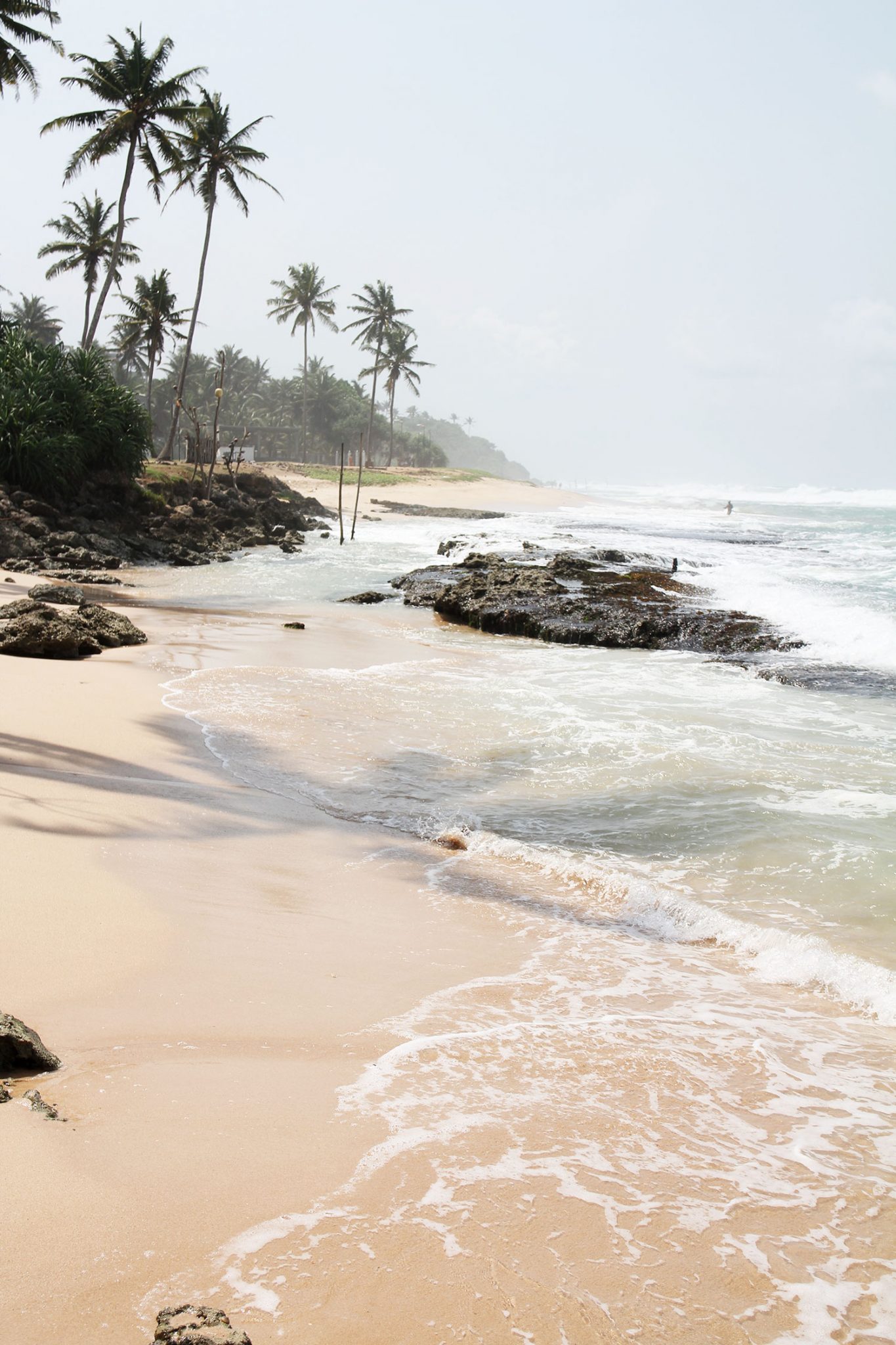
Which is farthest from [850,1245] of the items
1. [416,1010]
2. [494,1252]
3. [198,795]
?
[198,795]

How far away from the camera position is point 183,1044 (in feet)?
9.52

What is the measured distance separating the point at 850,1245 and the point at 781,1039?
1.16 m

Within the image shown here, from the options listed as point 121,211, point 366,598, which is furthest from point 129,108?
point 366,598

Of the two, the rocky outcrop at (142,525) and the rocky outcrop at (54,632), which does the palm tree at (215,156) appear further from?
the rocky outcrop at (54,632)

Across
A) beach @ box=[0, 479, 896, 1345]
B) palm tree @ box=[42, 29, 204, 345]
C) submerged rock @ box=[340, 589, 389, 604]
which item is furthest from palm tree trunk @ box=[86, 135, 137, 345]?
beach @ box=[0, 479, 896, 1345]

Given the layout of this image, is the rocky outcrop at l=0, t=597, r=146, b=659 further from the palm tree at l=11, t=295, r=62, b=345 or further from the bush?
the palm tree at l=11, t=295, r=62, b=345

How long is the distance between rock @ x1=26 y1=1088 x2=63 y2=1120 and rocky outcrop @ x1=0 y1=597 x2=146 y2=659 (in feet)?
26.1

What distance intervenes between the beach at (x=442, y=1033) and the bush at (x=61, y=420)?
62.7 ft

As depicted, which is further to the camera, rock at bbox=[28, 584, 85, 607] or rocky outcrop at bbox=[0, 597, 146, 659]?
rock at bbox=[28, 584, 85, 607]

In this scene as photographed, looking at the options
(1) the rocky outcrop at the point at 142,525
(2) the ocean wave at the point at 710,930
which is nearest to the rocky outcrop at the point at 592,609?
(1) the rocky outcrop at the point at 142,525

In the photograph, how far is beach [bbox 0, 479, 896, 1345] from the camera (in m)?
2.06

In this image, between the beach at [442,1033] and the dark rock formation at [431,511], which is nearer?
the beach at [442,1033]

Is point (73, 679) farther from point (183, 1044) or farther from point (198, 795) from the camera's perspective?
point (183, 1044)

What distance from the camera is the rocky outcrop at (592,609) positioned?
48.3 ft
